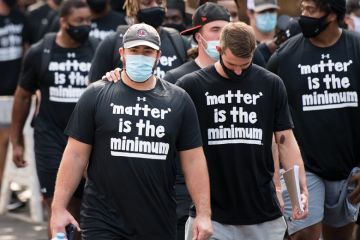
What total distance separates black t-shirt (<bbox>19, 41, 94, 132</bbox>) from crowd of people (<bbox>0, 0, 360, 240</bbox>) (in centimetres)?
103

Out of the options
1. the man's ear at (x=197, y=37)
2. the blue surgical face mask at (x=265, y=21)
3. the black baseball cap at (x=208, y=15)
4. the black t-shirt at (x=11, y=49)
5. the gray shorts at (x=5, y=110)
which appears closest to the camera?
the man's ear at (x=197, y=37)

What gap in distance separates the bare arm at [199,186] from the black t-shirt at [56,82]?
3.14m

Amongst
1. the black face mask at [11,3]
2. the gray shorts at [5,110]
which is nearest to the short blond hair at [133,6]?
the gray shorts at [5,110]

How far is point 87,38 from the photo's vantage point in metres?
10.6

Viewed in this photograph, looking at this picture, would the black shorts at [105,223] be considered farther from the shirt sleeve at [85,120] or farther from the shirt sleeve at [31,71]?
the shirt sleeve at [31,71]

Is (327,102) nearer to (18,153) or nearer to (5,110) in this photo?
(18,153)

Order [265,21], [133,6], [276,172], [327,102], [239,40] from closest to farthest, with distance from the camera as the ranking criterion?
[239,40], [276,172], [327,102], [133,6], [265,21]

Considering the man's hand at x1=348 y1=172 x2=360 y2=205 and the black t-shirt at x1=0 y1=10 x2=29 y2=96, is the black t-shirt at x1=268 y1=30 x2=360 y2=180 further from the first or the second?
the black t-shirt at x1=0 y1=10 x2=29 y2=96

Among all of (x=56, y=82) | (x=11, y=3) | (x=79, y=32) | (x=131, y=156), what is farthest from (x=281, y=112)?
(x=11, y=3)

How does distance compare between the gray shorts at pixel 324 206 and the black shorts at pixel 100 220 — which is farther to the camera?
the gray shorts at pixel 324 206

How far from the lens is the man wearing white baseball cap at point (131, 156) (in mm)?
7051

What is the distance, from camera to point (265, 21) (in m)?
11.4

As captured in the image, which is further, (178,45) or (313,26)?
(178,45)

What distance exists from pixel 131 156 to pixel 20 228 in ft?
17.7
